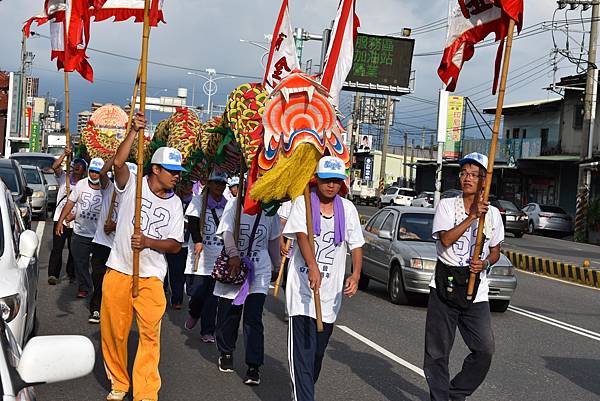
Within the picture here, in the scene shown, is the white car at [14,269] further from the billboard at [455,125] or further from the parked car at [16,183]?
the billboard at [455,125]

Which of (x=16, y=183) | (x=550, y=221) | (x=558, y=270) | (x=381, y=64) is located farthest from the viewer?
(x=550, y=221)

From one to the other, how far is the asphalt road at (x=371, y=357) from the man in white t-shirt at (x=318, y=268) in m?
1.30

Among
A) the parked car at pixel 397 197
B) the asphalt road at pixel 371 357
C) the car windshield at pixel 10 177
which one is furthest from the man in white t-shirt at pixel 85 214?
the parked car at pixel 397 197

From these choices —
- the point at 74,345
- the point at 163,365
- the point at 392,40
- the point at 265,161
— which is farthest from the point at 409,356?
the point at 392,40

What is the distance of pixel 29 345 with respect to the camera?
8.79 ft

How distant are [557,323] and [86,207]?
21.8ft

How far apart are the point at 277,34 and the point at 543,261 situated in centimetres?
1299

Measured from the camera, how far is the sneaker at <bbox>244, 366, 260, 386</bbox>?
24.6 ft

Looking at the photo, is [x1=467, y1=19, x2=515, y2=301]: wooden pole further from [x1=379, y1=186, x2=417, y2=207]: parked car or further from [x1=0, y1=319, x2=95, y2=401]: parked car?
[x1=379, y1=186, x2=417, y2=207]: parked car

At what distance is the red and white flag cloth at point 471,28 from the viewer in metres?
6.79

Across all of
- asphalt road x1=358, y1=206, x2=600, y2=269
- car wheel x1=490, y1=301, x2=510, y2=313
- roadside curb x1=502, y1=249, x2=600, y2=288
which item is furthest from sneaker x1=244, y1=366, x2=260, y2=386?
asphalt road x1=358, y1=206, x2=600, y2=269

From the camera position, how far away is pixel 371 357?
29.4ft

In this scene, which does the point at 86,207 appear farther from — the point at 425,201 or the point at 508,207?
the point at 425,201

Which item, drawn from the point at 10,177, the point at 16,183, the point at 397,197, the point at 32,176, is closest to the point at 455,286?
the point at 16,183
